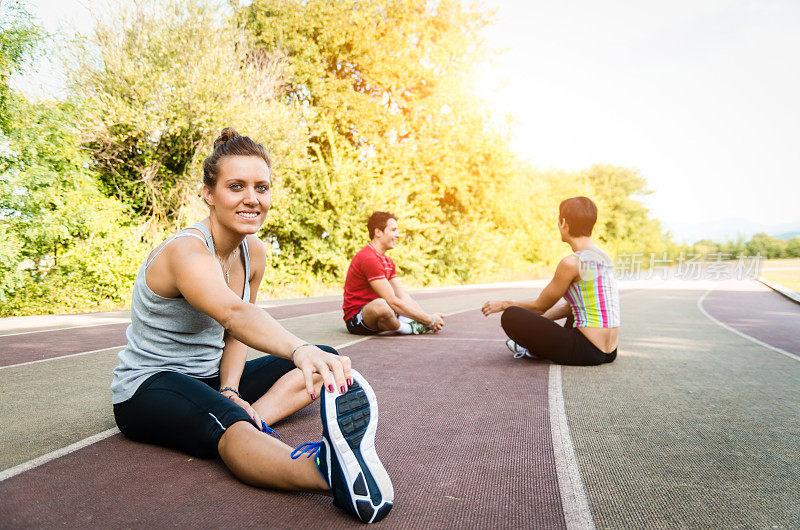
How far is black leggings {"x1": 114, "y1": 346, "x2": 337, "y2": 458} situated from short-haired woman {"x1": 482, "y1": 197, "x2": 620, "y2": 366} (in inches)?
129

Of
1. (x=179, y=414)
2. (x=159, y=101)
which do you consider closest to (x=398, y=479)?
(x=179, y=414)

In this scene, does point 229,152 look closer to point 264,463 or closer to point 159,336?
point 159,336

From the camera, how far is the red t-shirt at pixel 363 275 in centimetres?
677

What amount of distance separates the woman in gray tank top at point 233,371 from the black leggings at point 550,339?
2.52 meters

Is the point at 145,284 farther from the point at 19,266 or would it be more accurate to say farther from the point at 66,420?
the point at 19,266

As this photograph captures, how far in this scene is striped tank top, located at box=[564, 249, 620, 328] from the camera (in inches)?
194

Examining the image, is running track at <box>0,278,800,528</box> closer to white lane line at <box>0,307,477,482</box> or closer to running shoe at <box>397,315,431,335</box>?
white lane line at <box>0,307,477,482</box>

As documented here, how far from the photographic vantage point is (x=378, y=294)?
684 cm

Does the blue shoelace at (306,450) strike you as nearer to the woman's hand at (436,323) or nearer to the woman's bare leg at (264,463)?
the woman's bare leg at (264,463)

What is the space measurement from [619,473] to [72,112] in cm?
1278

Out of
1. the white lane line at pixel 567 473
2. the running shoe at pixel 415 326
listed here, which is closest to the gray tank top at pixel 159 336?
the white lane line at pixel 567 473

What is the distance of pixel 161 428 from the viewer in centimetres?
270

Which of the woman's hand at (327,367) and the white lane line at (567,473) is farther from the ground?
the woman's hand at (327,367)

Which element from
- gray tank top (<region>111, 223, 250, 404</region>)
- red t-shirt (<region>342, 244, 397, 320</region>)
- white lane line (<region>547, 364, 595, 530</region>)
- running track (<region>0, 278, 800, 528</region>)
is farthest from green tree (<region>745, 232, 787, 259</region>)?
gray tank top (<region>111, 223, 250, 404</region>)
